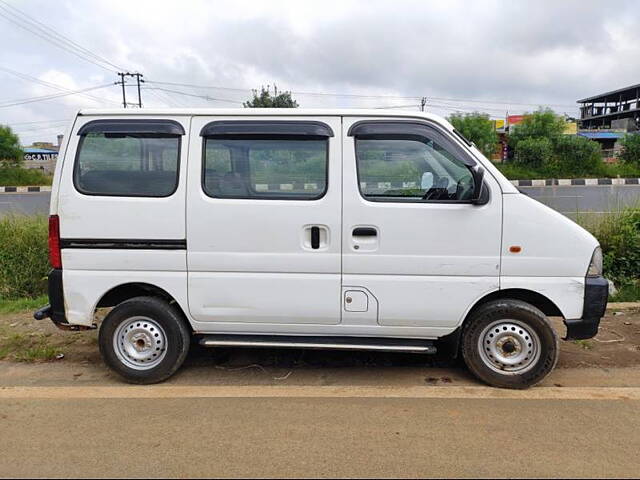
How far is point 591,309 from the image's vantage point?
3.41m

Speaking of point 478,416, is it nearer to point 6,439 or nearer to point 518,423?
point 518,423

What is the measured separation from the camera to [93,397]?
11.5 ft

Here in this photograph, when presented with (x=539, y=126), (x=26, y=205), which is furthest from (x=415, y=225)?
(x=539, y=126)

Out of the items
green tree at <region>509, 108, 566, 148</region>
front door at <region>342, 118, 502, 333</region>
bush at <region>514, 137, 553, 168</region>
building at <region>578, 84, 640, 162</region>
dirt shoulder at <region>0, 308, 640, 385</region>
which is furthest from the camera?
building at <region>578, 84, 640, 162</region>

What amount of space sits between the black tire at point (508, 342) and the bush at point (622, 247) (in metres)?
3.28

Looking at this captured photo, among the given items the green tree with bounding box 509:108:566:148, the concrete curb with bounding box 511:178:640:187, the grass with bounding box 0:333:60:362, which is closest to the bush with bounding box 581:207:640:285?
the grass with bounding box 0:333:60:362

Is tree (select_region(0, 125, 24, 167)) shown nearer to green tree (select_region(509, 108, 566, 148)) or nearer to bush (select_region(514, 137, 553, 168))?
bush (select_region(514, 137, 553, 168))

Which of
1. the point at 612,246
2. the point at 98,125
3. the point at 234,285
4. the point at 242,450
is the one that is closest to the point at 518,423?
the point at 242,450

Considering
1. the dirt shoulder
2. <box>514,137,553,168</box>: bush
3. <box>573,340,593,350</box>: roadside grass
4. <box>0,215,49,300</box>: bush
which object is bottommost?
the dirt shoulder

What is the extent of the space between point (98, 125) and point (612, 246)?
6.19m

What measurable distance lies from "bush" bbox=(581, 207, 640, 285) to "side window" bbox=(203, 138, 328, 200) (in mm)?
4627

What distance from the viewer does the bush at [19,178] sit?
87.5ft

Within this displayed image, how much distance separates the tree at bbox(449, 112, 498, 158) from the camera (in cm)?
3078

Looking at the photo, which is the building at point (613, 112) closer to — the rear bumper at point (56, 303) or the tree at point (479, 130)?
the tree at point (479, 130)
